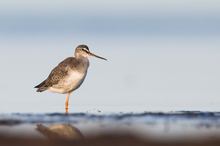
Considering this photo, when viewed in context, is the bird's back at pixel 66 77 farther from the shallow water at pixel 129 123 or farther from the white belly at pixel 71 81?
the shallow water at pixel 129 123

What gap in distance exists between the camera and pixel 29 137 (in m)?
13.4

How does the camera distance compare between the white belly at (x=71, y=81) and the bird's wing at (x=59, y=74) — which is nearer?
the white belly at (x=71, y=81)

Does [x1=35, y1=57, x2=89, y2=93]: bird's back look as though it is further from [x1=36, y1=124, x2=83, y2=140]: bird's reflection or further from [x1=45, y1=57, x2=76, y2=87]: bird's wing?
[x1=36, y1=124, x2=83, y2=140]: bird's reflection

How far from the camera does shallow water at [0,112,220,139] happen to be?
46.1 ft

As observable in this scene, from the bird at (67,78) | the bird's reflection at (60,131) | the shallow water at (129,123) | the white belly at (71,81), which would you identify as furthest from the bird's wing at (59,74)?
the bird's reflection at (60,131)

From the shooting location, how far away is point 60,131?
1432cm

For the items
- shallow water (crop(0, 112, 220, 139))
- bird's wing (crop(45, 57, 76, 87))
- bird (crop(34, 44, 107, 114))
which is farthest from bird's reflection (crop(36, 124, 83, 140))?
bird's wing (crop(45, 57, 76, 87))

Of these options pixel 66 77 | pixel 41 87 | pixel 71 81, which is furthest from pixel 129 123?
pixel 41 87

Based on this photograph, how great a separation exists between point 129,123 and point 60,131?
144 cm

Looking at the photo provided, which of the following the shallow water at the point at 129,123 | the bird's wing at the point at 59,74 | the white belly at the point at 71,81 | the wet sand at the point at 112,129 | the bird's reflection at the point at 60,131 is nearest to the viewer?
the wet sand at the point at 112,129

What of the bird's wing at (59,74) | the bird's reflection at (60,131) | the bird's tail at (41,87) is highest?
the bird's wing at (59,74)

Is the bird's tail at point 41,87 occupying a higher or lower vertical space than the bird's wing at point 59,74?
lower

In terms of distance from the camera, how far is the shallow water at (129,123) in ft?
46.1

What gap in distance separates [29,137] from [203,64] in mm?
10842
